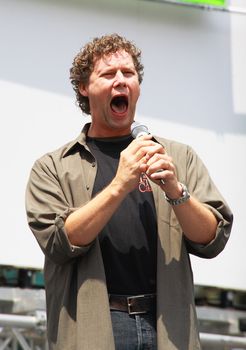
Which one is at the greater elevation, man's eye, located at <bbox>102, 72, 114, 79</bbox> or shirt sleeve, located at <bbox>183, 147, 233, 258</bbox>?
man's eye, located at <bbox>102, 72, 114, 79</bbox>

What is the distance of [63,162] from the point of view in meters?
3.00

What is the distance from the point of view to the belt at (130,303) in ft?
9.07

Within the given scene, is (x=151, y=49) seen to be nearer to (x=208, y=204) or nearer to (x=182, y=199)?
(x=208, y=204)

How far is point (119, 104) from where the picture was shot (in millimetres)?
2984

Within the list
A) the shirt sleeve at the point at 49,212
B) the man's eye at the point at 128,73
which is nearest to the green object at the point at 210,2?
the man's eye at the point at 128,73

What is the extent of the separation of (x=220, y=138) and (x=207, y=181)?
2.28 metres

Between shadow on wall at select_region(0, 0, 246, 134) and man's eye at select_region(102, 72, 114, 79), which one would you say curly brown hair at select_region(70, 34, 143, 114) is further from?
shadow on wall at select_region(0, 0, 246, 134)

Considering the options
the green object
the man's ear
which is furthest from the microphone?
the green object

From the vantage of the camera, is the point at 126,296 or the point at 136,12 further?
the point at 136,12

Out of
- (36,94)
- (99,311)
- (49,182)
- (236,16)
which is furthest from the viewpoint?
(236,16)

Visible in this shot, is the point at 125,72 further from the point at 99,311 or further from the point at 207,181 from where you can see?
the point at 99,311

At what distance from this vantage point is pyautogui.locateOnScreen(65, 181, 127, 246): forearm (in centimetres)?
268

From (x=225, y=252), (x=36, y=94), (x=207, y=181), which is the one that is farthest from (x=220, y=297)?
(x=207, y=181)

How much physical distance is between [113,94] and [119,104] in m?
0.05
